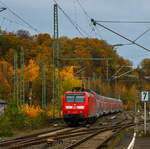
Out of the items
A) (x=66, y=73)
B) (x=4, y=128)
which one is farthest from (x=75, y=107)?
(x=66, y=73)

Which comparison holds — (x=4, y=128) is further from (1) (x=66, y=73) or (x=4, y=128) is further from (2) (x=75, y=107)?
(1) (x=66, y=73)

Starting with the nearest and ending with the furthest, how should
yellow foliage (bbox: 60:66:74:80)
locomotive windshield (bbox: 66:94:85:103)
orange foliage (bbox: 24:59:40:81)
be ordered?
locomotive windshield (bbox: 66:94:85:103) → yellow foliage (bbox: 60:66:74:80) → orange foliage (bbox: 24:59:40:81)

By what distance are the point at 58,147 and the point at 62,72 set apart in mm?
46296

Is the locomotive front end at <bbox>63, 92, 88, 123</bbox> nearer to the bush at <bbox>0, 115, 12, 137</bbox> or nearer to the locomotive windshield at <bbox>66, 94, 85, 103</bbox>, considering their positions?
the locomotive windshield at <bbox>66, 94, 85, 103</bbox>

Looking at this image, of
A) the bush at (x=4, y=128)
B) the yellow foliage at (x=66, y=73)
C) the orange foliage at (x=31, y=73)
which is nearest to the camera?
the bush at (x=4, y=128)

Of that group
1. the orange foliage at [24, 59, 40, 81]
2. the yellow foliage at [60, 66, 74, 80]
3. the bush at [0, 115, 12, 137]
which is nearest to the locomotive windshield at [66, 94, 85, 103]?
the bush at [0, 115, 12, 137]

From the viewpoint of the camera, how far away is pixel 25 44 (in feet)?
241

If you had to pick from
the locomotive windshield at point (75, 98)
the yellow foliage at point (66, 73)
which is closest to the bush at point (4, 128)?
the locomotive windshield at point (75, 98)

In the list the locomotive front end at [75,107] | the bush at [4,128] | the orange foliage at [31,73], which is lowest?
the bush at [4,128]

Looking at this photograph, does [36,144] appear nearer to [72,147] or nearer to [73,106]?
[72,147]

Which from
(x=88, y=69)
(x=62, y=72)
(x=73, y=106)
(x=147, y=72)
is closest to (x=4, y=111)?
(x=73, y=106)

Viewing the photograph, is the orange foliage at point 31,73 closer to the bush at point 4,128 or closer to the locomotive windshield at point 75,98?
the locomotive windshield at point 75,98

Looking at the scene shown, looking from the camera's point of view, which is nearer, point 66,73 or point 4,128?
point 4,128

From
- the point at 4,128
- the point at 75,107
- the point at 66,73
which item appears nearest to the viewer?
the point at 4,128
